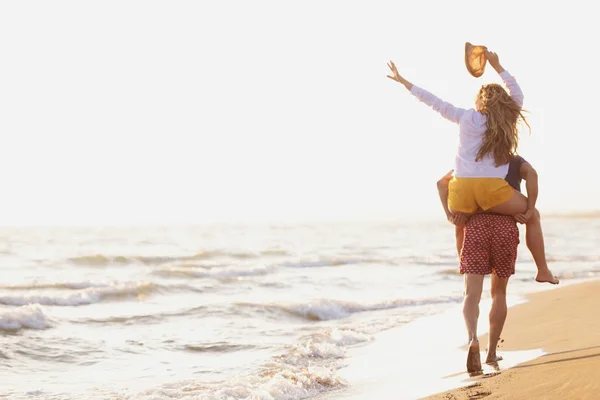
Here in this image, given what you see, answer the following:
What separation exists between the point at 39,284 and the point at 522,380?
1507 cm

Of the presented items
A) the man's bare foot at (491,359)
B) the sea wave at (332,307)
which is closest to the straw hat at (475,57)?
the man's bare foot at (491,359)

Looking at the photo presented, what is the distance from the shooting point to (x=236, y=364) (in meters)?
6.91

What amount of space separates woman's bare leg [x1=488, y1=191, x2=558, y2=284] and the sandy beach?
55cm

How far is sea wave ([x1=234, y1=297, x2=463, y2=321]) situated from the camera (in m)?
10.9

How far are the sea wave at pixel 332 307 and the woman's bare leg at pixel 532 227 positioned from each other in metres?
6.05

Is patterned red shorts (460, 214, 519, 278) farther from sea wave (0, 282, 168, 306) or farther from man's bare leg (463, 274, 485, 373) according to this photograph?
sea wave (0, 282, 168, 306)

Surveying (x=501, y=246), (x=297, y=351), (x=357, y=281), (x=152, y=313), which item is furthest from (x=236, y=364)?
(x=357, y=281)

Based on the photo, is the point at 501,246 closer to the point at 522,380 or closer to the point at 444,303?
the point at 522,380

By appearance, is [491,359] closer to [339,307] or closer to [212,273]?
[339,307]

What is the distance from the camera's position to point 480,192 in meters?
4.65

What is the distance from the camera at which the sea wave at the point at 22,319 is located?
9539 millimetres

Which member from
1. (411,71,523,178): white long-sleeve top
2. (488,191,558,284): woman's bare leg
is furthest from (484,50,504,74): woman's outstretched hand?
(488,191,558,284): woman's bare leg

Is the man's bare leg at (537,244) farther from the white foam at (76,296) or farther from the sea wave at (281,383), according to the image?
the white foam at (76,296)

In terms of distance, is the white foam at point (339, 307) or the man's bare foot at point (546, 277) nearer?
the man's bare foot at point (546, 277)
